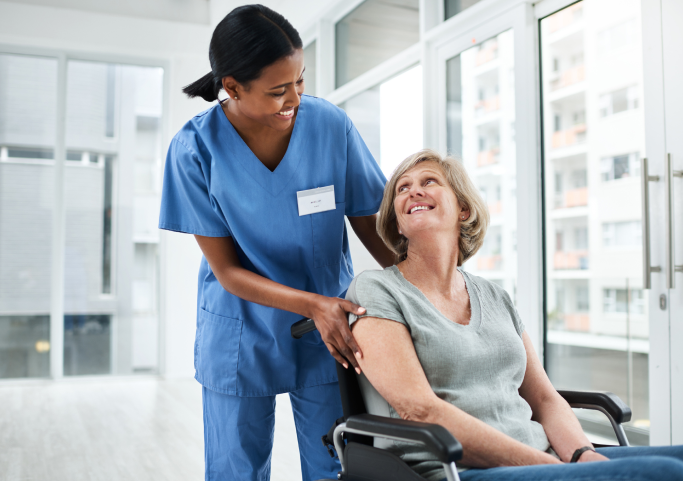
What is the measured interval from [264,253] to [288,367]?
0.29 meters

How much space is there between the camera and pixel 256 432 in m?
1.42

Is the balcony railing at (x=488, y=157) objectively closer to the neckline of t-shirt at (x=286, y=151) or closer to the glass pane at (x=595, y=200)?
the glass pane at (x=595, y=200)

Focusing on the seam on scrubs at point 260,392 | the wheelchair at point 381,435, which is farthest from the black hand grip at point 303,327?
the seam on scrubs at point 260,392

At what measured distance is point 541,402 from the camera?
1388mm

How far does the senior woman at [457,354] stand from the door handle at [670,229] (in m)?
0.90

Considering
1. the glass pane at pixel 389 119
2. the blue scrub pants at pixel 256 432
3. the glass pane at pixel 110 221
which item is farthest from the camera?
the glass pane at pixel 110 221

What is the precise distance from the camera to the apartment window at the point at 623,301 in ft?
8.95

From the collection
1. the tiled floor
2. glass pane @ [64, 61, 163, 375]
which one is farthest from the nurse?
glass pane @ [64, 61, 163, 375]

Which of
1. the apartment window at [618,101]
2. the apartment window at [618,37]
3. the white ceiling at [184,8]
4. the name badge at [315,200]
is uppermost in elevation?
the white ceiling at [184,8]

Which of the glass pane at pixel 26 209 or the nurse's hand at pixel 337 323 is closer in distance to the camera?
the nurse's hand at pixel 337 323

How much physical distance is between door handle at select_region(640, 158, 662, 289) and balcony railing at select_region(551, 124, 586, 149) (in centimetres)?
66

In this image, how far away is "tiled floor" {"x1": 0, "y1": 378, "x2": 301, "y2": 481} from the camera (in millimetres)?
2791

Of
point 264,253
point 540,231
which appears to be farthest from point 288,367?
point 540,231

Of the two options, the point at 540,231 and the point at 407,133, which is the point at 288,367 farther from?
the point at 407,133
